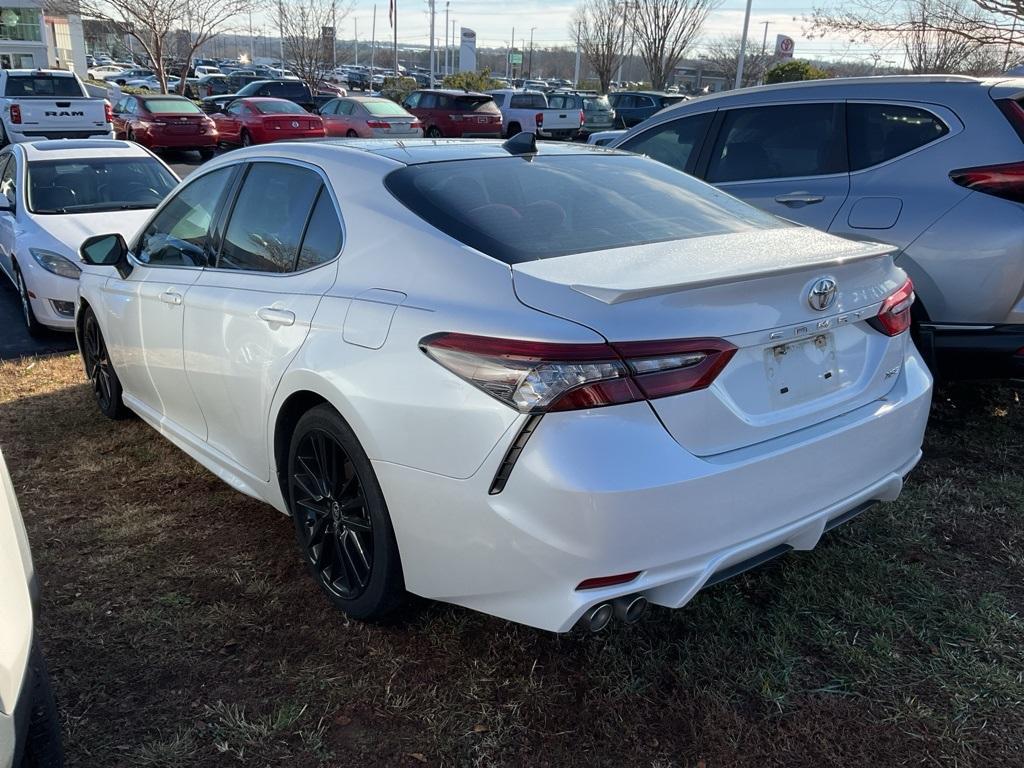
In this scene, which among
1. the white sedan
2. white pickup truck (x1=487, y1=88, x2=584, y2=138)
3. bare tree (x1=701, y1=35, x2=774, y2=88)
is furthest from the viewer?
bare tree (x1=701, y1=35, x2=774, y2=88)

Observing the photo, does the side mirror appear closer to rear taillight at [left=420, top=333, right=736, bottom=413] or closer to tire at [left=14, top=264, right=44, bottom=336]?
rear taillight at [left=420, top=333, right=736, bottom=413]

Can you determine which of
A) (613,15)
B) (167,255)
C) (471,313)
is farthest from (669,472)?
(613,15)

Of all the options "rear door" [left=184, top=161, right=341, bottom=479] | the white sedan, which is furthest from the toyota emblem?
the white sedan

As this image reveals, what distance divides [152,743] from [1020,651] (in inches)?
108

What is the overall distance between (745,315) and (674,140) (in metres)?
3.86

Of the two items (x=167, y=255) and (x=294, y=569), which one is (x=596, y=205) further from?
(x=167, y=255)

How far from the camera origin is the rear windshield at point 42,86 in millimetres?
18156

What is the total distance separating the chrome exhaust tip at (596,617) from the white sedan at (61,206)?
18.9 feet

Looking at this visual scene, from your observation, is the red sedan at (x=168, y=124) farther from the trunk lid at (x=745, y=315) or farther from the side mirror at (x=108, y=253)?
the trunk lid at (x=745, y=315)

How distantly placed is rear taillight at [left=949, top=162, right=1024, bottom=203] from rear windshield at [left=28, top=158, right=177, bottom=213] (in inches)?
262

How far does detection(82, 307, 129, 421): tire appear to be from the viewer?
15.9ft

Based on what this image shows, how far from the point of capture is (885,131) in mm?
4656

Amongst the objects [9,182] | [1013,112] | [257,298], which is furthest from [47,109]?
[1013,112]

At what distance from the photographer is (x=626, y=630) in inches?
116
